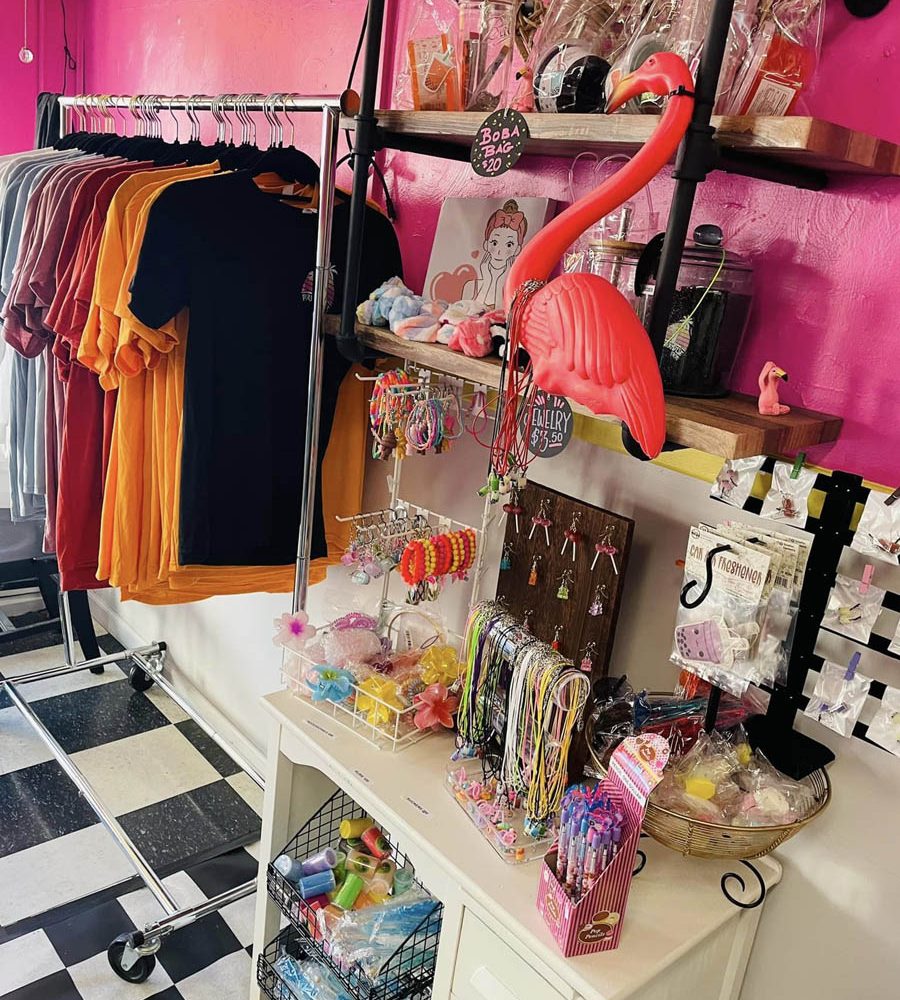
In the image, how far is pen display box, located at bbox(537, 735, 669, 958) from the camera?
1.09m

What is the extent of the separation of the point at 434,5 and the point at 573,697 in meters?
1.24

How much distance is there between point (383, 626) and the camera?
1.81 m

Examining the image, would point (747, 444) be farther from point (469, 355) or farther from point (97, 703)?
point (97, 703)

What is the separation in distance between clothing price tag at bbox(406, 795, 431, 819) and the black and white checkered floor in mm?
893

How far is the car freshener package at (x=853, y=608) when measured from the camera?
3.90 feet

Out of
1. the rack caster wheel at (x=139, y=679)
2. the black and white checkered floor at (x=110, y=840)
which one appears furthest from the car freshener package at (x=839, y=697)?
the rack caster wheel at (x=139, y=679)

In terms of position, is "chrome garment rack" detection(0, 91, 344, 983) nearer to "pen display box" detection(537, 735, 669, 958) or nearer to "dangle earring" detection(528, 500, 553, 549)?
"dangle earring" detection(528, 500, 553, 549)

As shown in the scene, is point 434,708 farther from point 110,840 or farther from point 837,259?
point 110,840

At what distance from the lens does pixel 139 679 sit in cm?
299

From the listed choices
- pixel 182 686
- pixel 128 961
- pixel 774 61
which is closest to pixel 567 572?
pixel 774 61

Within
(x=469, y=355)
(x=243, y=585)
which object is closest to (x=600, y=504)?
(x=469, y=355)

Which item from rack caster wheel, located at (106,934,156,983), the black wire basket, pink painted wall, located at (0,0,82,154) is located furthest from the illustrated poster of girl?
pink painted wall, located at (0,0,82,154)

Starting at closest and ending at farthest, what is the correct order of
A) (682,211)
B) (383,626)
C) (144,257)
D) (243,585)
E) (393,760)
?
(682,211) → (393,760) → (144,257) → (383,626) → (243,585)

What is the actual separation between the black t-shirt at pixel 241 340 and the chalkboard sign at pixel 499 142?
577mm
